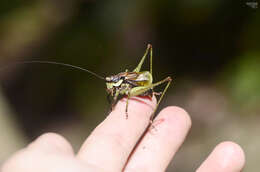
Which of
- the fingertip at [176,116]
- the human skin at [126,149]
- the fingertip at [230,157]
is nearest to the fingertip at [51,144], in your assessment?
the human skin at [126,149]

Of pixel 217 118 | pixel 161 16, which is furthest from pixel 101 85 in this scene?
pixel 217 118

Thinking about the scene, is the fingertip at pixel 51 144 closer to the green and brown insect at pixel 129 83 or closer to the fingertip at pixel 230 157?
the green and brown insect at pixel 129 83

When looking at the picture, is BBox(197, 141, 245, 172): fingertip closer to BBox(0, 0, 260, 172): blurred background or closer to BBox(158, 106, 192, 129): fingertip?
BBox(158, 106, 192, 129): fingertip

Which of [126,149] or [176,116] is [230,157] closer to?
[176,116]

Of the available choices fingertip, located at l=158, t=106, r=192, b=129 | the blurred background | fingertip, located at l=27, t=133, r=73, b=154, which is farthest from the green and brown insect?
the blurred background

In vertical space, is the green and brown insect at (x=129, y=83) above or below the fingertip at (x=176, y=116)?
above

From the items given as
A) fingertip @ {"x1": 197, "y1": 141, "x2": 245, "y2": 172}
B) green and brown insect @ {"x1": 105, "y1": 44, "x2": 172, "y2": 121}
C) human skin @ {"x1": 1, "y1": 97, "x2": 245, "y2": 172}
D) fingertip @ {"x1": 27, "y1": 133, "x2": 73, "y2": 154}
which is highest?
green and brown insect @ {"x1": 105, "y1": 44, "x2": 172, "y2": 121}

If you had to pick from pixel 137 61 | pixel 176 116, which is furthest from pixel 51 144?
pixel 137 61
